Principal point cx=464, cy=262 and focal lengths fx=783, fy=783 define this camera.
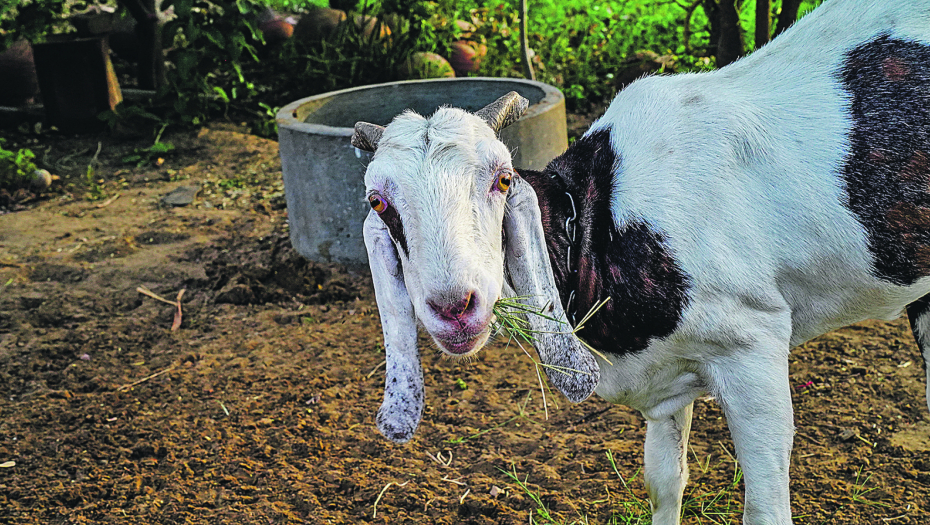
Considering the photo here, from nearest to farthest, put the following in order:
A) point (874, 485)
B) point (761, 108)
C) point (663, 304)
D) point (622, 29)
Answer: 1. point (663, 304)
2. point (761, 108)
3. point (874, 485)
4. point (622, 29)

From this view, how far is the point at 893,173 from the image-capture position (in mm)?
2357

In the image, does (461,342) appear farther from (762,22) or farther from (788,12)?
(788,12)

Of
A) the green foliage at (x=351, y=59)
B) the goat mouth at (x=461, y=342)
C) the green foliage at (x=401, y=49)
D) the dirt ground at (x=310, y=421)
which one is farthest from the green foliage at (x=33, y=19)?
the goat mouth at (x=461, y=342)

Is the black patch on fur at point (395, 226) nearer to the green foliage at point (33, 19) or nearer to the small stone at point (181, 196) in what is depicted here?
the small stone at point (181, 196)

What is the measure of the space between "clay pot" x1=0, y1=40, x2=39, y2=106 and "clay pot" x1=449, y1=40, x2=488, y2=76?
441 cm

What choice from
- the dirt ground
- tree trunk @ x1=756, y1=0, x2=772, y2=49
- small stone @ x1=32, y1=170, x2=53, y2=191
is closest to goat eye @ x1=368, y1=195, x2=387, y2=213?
the dirt ground

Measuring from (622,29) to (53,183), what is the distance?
586 cm

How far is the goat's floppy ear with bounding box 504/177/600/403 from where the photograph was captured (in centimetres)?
223

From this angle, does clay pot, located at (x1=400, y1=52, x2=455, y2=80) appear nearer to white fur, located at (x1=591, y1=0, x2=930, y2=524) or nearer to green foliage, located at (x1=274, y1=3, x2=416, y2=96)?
green foliage, located at (x1=274, y1=3, x2=416, y2=96)

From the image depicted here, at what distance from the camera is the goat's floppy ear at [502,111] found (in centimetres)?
232

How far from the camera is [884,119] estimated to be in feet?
7.87

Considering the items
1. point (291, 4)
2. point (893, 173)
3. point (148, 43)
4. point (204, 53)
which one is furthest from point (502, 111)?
point (291, 4)

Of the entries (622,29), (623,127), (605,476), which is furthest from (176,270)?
(622,29)

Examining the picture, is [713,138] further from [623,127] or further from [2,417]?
[2,417]
